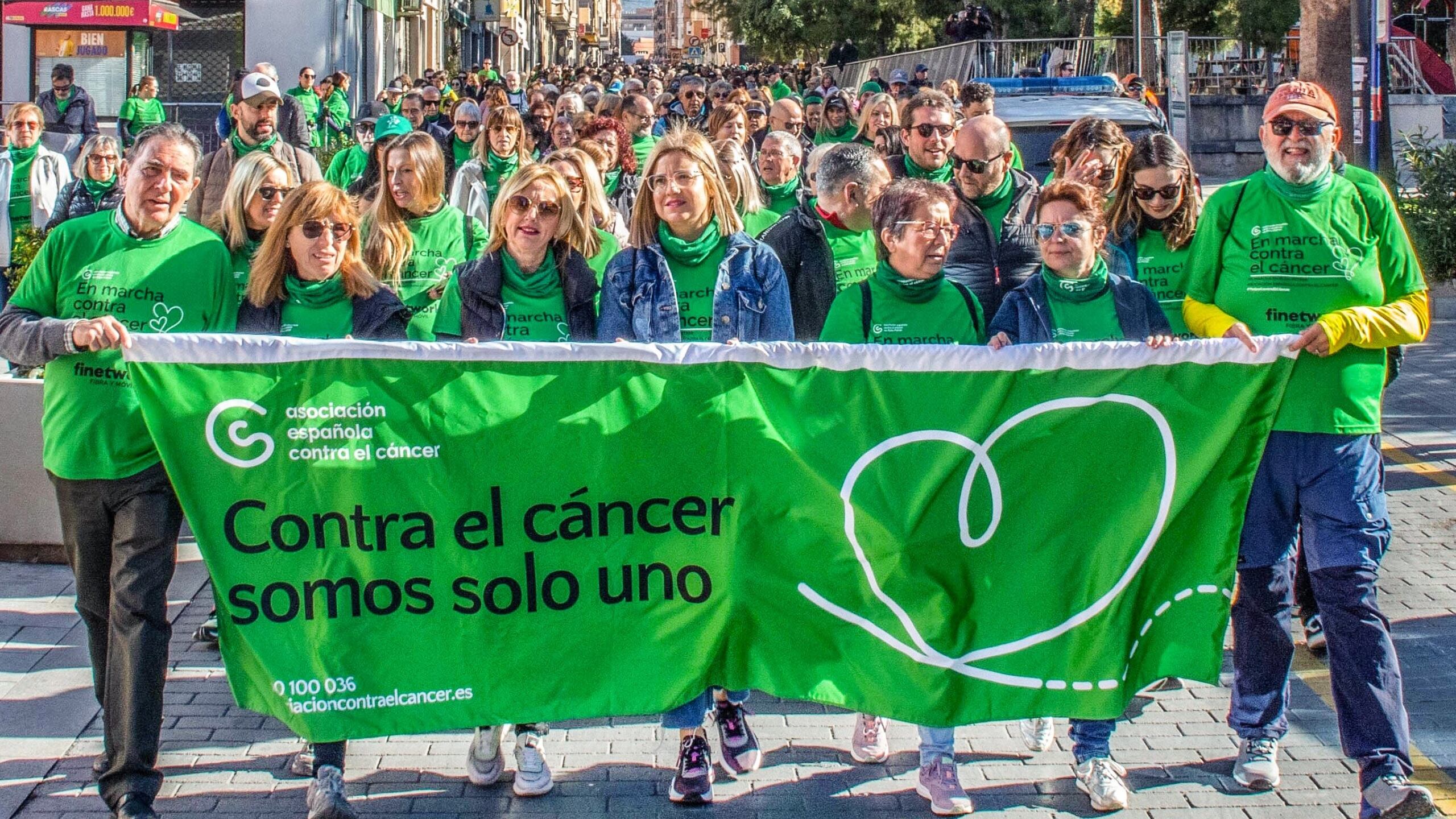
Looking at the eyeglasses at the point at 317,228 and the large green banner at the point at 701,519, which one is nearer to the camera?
the large green banner at the point at 701,519

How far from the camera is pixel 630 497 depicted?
4.54m

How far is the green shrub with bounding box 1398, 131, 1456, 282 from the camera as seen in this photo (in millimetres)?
13078

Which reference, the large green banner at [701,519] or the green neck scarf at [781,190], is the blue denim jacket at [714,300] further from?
the green neck scarf at [781,190]

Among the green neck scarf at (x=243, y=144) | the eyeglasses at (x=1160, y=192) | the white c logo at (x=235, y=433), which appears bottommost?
the white c logo at (x=235, y=433)

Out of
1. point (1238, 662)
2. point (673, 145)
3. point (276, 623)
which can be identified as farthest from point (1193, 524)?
point (276, 623)

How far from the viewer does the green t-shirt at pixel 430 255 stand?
6.38 m

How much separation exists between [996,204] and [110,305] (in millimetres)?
3745

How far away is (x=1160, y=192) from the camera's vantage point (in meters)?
5.74

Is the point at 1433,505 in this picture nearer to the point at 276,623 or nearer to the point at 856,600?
the point at 856,600

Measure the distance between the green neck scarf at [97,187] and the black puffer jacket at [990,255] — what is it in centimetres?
504

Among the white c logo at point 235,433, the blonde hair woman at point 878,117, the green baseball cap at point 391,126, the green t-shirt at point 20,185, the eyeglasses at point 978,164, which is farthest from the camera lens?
the green t-shirt at point 20,185

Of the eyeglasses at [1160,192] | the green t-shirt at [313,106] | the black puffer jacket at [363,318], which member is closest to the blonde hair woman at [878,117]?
the eyeglasses at [1160,192]

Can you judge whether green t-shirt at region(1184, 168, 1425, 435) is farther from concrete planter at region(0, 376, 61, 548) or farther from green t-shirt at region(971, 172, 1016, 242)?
concrete planter at region(0, 376, 61, 548)

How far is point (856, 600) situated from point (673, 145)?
1855 mm
